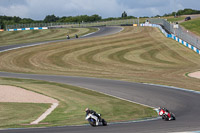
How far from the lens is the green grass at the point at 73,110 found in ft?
59.2

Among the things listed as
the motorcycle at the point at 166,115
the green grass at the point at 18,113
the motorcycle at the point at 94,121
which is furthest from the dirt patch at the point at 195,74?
the motorcycle at the point at 94,121

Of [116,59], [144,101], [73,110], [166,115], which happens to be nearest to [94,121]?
[166,115]

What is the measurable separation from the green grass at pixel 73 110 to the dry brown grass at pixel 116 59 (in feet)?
32.2

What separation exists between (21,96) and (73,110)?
6.31 metres

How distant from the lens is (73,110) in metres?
20.5

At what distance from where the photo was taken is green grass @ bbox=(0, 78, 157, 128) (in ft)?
59.2

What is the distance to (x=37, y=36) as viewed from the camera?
8912 centimetres

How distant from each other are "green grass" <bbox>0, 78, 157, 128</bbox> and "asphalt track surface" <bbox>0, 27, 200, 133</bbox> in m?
1.43

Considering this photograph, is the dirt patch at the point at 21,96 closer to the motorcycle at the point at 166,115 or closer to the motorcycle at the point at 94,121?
the motorcycle at the point at 94,121

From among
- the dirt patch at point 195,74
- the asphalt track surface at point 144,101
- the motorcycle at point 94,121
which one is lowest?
the dirt patch at point 195,74

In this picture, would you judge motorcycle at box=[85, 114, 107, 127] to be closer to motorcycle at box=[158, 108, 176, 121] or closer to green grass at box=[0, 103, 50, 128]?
motorcycle at box=[158, 108, 176, 121]

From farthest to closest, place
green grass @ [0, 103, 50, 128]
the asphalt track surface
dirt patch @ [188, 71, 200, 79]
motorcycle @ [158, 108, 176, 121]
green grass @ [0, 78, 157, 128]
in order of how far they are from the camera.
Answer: dirt patch @ [188, 71, 200, 79]
green grass @ [0, 78, 157, 128]
green grass @ [0, 103, 50, 128]
motorcycle @ [158, 108, 176, 121]
the asphalt track surface

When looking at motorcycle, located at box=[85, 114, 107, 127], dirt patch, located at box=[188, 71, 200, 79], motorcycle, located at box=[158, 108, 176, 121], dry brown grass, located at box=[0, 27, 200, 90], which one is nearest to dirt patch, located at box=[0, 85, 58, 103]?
motorcycle, located at box=[85, 114, 107, 127]

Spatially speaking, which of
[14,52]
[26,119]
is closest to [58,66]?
[14,52]
